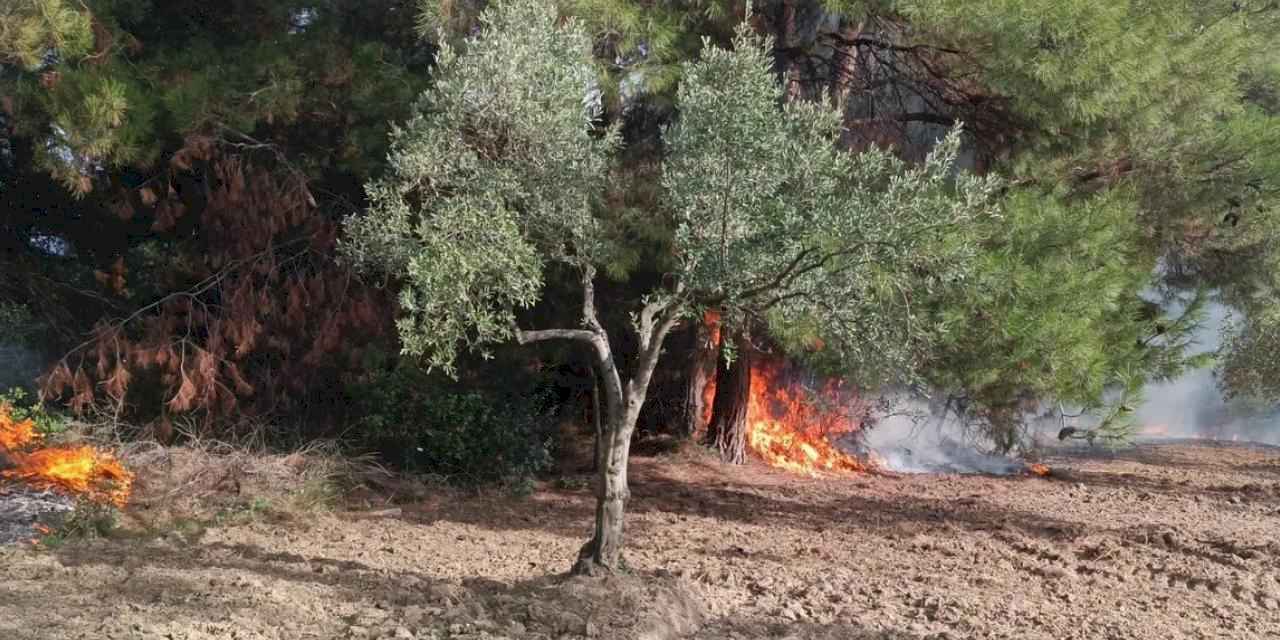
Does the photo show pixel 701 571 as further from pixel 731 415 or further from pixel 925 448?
pixel 925 448

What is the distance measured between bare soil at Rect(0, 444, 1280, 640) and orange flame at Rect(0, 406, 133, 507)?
1.30 metres

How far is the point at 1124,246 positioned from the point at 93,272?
11.1 metres

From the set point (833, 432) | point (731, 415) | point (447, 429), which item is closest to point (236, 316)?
point (447, 429)

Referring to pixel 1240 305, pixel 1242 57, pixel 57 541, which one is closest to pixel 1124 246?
pixel 1242 57

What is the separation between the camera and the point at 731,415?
14.1 meters

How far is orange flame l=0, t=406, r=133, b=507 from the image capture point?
9328mm

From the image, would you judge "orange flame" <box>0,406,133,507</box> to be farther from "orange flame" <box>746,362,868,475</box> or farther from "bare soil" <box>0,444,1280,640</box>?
"orange flame" <box>746,362,868,475</box>

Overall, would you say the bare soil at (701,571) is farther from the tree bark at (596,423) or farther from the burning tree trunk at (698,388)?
the burning tree trunk at (698,388)

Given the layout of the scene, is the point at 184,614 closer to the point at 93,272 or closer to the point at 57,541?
the point at 57,541

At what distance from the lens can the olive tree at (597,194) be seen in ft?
20.0

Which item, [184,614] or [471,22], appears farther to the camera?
[471,22]

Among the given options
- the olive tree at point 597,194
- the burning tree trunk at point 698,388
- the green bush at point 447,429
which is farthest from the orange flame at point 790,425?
the olive tree at point 597,194

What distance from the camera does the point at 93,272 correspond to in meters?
12.8

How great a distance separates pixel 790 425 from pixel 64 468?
913cm
